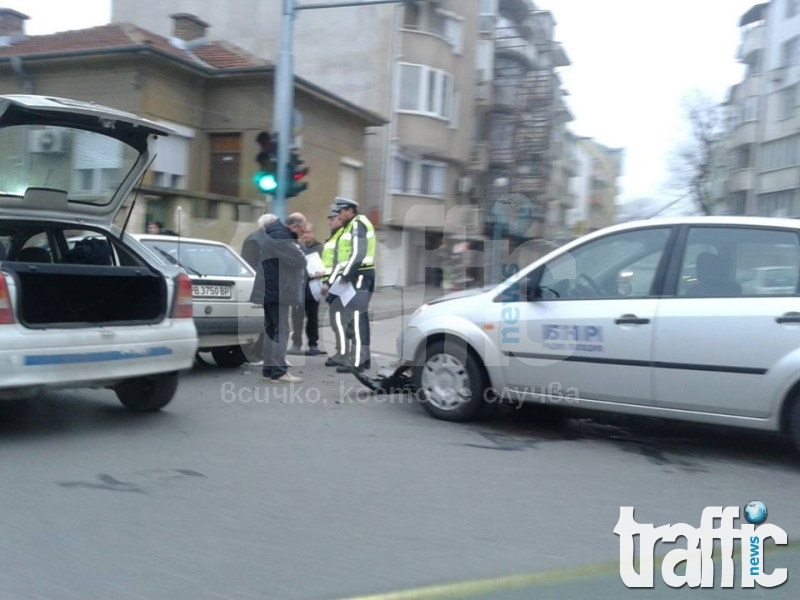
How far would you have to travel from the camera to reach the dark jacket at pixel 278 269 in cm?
829

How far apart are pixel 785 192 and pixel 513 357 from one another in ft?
117

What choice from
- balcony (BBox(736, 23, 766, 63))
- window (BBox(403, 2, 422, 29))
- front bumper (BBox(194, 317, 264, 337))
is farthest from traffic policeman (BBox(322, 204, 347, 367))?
balcony (BBox(736, 23, 766, 63))

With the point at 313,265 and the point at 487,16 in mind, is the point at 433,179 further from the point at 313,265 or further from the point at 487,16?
the point at 313,265

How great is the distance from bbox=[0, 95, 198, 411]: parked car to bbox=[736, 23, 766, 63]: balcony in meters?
41.2

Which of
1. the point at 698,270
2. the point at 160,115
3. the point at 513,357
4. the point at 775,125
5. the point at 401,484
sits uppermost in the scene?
the point at 775,125

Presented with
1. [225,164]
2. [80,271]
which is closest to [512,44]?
[225,164]

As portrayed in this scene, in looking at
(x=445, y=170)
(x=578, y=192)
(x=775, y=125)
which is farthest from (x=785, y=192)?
(x=578, y=192)

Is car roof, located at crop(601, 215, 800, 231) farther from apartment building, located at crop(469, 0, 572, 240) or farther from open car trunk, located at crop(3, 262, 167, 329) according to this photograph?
apartment building, located at crop(469, 0, 572, 240)

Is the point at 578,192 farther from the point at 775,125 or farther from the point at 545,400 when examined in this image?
the point at 545,400

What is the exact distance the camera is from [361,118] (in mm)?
24328

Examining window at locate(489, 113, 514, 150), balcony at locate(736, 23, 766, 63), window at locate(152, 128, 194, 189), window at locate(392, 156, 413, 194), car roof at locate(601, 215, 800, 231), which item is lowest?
car roof at locate(601, 215, 800, 231)

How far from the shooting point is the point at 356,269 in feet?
30.3

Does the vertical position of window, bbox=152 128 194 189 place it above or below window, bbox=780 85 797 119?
below

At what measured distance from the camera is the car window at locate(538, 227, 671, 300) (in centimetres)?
612
